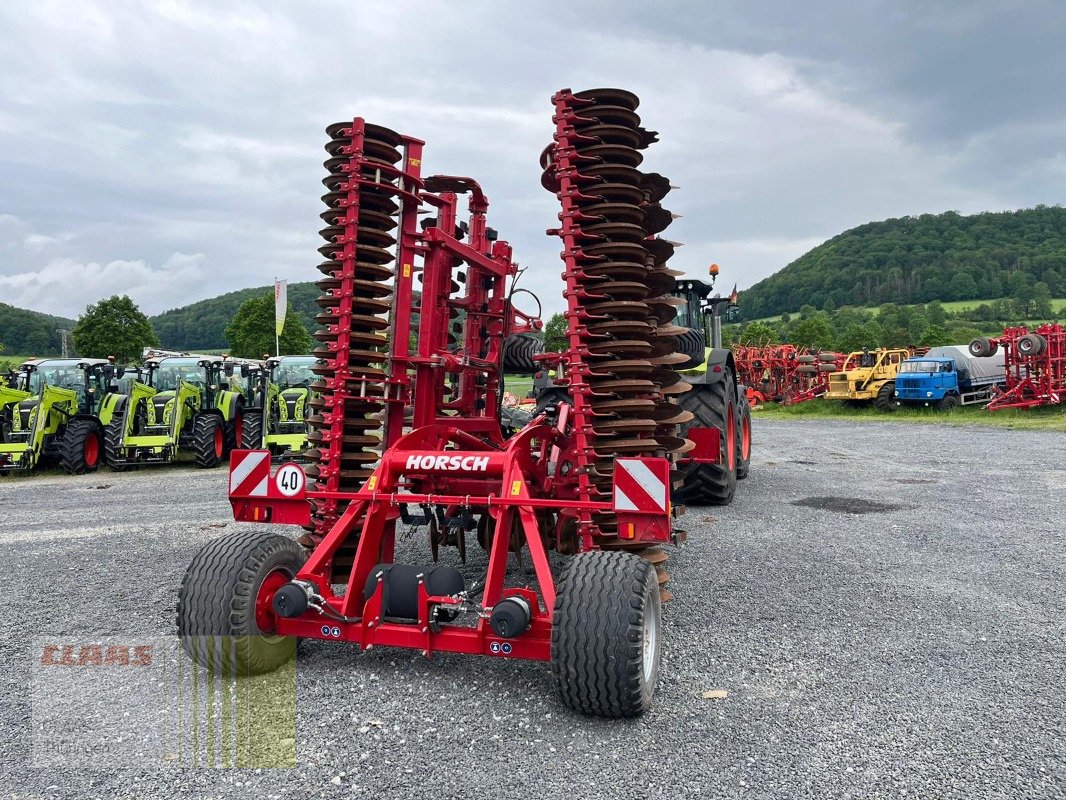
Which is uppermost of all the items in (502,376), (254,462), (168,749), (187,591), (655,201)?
(655,201)

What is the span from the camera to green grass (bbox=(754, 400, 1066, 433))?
18797mm

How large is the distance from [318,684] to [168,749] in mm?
709

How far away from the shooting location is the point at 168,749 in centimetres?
304

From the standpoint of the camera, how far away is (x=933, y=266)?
78812 millimetres

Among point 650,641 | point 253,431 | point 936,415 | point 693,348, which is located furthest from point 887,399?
point 650,641

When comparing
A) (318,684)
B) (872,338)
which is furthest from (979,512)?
(872,338)

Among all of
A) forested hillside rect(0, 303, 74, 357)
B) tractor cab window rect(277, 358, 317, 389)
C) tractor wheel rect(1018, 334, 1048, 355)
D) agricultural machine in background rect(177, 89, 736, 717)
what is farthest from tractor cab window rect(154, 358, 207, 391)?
forested hillside rect(0, 303, 74, 357)

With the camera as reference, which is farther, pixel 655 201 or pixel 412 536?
pixel 412 536

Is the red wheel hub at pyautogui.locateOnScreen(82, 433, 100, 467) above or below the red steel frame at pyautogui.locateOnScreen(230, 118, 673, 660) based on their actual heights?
below

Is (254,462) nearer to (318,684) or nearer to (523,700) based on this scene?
(318,684)

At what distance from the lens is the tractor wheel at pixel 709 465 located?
8.14 metres

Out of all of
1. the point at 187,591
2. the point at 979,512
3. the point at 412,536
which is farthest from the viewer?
the point at 979,512

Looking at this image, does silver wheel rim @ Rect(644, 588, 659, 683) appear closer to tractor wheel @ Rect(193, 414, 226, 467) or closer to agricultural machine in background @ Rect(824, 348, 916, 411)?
tractor wheel @ Rect(193, 414, 226, 467)

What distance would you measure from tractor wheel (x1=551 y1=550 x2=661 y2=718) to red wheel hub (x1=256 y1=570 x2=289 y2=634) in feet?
4.72
